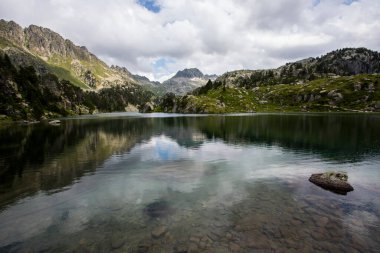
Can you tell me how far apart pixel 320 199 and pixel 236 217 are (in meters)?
13.6

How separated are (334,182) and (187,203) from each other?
76.7 feet

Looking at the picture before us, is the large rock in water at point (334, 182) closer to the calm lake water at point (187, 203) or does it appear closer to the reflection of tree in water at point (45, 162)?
the calm lake water at point (187, 203)

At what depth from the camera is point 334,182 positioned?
1626 inches

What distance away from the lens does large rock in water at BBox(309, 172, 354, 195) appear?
4047 centimetres

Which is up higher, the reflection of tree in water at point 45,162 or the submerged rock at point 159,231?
the submerged rock at point 159,231

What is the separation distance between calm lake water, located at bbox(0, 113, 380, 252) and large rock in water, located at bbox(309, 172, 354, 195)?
4.27ft

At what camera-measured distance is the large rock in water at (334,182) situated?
40469 mm

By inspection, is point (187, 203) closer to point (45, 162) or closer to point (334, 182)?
point (334, 182)

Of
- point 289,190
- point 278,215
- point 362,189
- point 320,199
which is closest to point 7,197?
point 278,215

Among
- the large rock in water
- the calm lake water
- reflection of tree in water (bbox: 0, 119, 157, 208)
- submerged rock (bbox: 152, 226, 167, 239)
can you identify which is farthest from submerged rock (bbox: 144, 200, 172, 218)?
the large rock in water

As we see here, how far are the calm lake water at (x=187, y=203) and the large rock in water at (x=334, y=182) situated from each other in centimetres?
130

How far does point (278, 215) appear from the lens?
3194 cm

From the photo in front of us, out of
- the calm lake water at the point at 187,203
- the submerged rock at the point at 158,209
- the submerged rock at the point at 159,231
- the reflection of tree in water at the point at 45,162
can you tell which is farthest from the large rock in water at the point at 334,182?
the reflection of tree in water at the point at 45,162

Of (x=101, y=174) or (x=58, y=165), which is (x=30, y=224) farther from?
(x=58, y=165)
